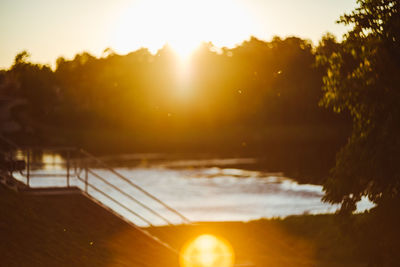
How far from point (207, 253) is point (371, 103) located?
7.71m

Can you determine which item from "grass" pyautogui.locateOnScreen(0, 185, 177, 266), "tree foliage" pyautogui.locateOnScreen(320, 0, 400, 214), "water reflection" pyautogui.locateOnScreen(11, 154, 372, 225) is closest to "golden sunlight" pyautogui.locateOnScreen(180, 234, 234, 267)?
"grass" pyautogui.locateOnScreen(0, 185, 177, 266)

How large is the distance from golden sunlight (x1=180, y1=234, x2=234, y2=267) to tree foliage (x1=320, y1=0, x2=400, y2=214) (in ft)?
17.0

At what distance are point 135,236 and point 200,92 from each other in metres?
80.1

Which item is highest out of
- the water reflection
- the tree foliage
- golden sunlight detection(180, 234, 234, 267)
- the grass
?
the tree foliage

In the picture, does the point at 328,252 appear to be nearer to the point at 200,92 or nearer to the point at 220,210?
the point at 220,210

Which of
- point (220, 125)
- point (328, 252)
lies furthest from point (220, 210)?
point (220, 125)

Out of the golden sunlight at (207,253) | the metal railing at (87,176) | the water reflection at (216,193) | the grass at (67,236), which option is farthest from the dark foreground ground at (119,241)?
the water reflection at (216,193)

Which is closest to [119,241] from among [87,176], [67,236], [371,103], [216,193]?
[67,236]

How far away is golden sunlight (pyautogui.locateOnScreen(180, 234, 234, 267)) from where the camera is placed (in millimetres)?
19672

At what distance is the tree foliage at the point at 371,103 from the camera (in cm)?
1493

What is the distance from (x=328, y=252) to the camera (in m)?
23.2

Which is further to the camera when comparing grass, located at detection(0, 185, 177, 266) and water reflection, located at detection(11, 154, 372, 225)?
water reflection, located at detection(11, 154, 372, 225)

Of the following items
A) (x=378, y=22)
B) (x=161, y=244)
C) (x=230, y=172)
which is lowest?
(x=230, y=172)

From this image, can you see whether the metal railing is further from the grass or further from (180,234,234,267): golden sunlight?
(180,234,234,267): golden sunlight
